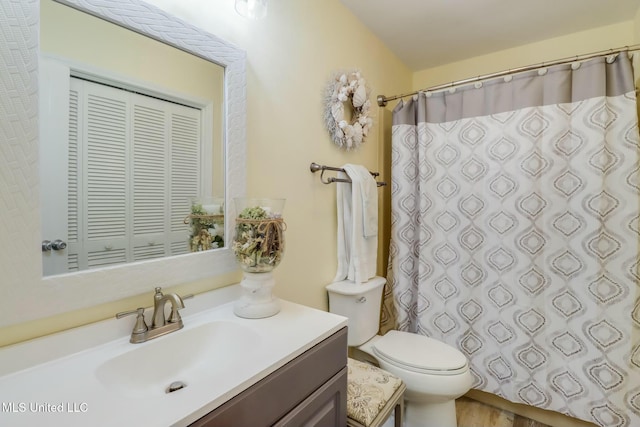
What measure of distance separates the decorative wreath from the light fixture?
542mm

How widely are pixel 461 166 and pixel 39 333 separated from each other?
6.57ft

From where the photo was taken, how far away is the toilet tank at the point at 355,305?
153cm

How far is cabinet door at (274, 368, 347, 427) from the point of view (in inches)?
29.2

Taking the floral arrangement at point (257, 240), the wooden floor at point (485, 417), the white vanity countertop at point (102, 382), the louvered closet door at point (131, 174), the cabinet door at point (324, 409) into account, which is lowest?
the wooden floor at point (485, 417)

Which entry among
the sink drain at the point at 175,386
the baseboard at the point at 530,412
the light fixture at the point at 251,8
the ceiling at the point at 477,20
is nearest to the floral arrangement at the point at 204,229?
the sink drain at the point at 175,386

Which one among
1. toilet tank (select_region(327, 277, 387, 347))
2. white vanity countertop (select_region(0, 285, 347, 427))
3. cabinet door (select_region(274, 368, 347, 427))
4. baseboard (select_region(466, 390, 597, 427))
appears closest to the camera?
white vanity countertop (select_region(0, 285, 347, 427))

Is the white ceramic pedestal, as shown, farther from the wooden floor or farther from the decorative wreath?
the wooden floor

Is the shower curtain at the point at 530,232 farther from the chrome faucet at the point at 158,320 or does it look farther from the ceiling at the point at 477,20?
the chrome faucet at the point at 158,320

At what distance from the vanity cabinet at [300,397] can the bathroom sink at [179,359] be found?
79mm

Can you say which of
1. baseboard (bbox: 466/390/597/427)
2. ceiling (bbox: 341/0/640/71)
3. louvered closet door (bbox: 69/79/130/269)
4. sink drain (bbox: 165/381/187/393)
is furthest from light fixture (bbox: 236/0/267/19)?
baseboard (bbox: 466/390/597/427)

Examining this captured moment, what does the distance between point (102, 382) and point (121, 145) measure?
1.99ft

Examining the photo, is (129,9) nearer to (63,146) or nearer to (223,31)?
(223,31)

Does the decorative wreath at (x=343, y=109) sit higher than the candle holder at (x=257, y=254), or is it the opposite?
the decorative wreath at (x=343, y=109)

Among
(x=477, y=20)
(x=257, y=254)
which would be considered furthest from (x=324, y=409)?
(x=477, y=20)
